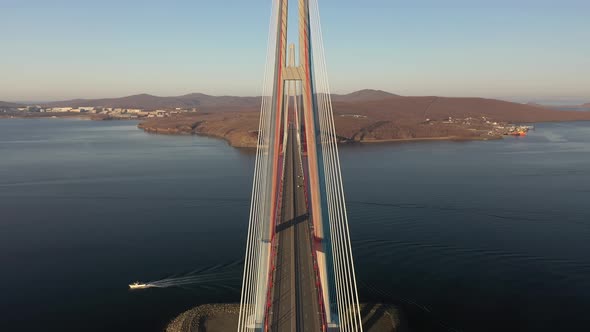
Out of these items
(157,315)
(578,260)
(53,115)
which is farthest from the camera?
(53,115)

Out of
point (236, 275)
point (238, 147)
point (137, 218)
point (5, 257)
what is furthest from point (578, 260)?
point (238, 147)

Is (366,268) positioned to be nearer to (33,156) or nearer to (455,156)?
(455,156)

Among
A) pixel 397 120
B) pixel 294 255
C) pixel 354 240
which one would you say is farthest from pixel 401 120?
pixel 294 255

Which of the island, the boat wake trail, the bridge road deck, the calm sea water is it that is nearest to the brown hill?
the island

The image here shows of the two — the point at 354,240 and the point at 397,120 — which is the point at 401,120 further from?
the point at 354,240

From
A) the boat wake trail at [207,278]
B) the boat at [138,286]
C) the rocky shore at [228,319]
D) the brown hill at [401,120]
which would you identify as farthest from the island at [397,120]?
the rocky shore at [228,319]

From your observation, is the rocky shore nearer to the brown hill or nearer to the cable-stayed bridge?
the cable-stayed bridge

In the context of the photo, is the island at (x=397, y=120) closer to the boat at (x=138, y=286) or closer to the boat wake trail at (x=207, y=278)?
the boat wake trail at (x=207, y=278)

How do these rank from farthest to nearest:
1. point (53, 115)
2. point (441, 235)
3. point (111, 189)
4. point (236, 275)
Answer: point (53, 115), point (111, 189), point (441, 235), point (236, 275)
